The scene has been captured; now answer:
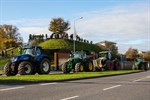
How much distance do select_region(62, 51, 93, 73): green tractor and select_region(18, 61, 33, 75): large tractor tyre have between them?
7011 mm

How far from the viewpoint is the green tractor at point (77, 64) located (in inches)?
1544

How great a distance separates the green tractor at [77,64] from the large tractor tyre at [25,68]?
701 centimetres

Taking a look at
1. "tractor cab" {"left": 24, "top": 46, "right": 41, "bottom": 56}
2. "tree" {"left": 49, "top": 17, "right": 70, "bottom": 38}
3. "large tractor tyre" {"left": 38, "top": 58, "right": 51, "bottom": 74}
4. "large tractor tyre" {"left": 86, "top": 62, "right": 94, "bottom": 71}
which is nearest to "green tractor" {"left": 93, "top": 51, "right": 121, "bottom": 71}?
"large tractor tyre" {"left": 86, "top": 62, "right": 94, "bottom": 71}

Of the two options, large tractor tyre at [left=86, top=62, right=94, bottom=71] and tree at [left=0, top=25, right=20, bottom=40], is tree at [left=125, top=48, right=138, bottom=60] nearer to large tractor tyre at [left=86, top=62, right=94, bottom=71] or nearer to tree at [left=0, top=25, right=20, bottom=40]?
tree at [left=0, top=25, right=20, bottom=40]

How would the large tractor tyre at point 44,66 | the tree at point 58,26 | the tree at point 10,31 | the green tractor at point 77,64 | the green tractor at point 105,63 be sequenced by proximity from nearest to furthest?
1. the large tractor tyre at point 44,66
2. the green tractor at point 77,64
3. the green tractor at point 105,63
4. the tree at point 58,26
5. the tree at point 10,31

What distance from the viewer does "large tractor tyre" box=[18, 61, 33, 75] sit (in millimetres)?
30609

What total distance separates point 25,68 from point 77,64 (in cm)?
902

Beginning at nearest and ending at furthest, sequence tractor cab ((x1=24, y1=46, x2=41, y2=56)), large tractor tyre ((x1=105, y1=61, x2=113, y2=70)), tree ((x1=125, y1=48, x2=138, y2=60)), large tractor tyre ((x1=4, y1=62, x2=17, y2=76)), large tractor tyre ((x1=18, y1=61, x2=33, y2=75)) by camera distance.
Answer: large tractor tyre ((x1=18, y1=61, x2=33, y2=75)), large tractor tyre ((x1=4, y1=62, x2=17, y2=76)), tractor cab ((x1=24, y1=46, x2=41, y2=56)), large tractor tyre ((x1=105, y1=61, x2=113, y2=70)), tree ((x1=125, y1=48, x2=138, y2=60))

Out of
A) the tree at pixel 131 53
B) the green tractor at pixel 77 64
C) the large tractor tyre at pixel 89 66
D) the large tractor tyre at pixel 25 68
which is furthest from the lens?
the tree at pixel 131 53

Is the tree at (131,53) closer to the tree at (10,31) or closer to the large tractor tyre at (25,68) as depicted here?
the tree at (10,31)

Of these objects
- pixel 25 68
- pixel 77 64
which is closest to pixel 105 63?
pixel 77 64

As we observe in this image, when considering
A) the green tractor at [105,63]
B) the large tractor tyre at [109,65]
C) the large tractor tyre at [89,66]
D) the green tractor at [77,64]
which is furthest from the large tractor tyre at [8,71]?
the large tractor tyre at [109,65]

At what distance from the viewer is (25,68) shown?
31.5 m

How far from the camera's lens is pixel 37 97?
45.7ft
